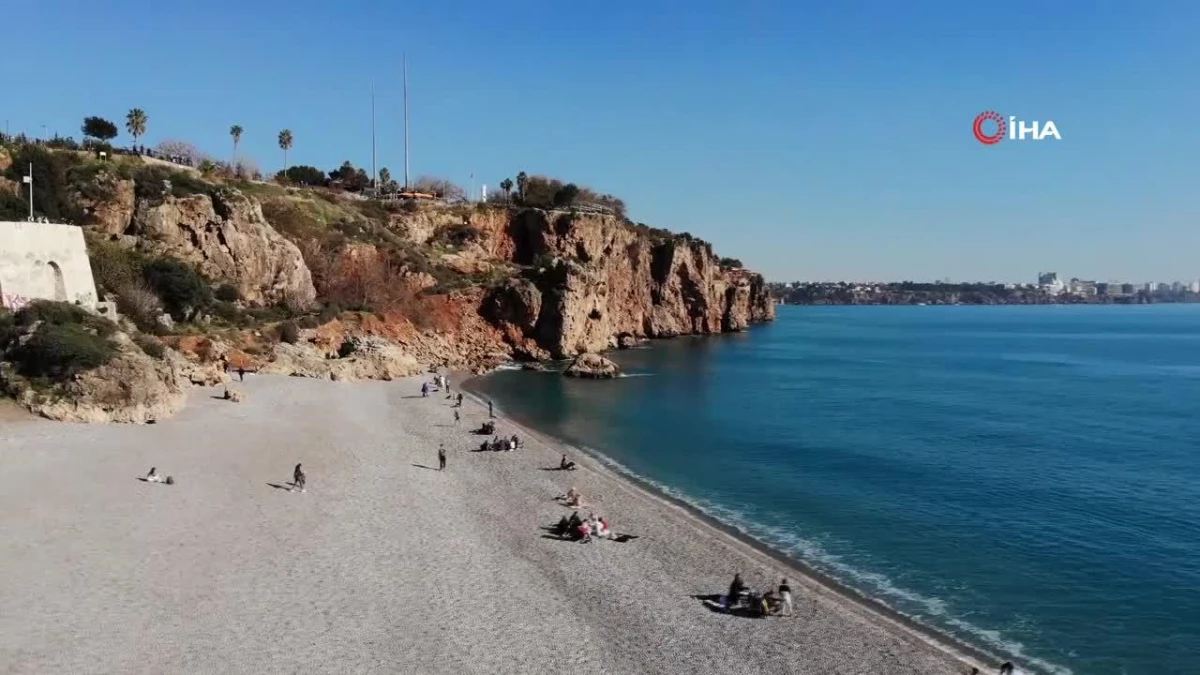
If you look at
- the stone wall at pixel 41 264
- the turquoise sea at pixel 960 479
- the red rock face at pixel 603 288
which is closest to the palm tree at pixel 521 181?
the red rock face at pixel 603 288

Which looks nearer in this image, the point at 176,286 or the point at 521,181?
the point at 176,286

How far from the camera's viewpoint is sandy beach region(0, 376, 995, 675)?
49.5 ft

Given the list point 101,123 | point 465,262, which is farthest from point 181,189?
point 465,262

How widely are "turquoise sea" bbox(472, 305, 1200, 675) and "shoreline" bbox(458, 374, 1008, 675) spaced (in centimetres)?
43

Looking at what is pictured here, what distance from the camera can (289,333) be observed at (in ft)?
168

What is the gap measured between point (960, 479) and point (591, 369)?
34.4 meters

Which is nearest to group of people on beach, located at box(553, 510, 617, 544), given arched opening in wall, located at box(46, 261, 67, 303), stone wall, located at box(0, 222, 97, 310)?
stone wall, located at box(0, 222, 97, 310)

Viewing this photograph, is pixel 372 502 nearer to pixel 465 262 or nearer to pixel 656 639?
pixel 656 639

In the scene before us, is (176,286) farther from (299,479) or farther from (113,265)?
(299,479)

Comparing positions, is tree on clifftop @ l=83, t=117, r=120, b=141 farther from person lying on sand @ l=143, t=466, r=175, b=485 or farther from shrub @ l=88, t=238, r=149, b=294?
person lying on sand @ l=143, t=466, r=175, b=485

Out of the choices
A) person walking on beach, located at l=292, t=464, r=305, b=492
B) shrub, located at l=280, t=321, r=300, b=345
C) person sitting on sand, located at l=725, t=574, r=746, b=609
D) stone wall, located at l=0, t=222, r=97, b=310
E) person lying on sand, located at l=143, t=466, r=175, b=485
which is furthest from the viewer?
shrub, located at l=280, t=321, r=300, b=345

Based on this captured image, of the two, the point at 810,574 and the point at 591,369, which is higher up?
the point at 591,369

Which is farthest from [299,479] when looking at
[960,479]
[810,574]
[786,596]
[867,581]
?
[960,479]

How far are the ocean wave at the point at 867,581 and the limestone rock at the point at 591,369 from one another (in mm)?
33185
